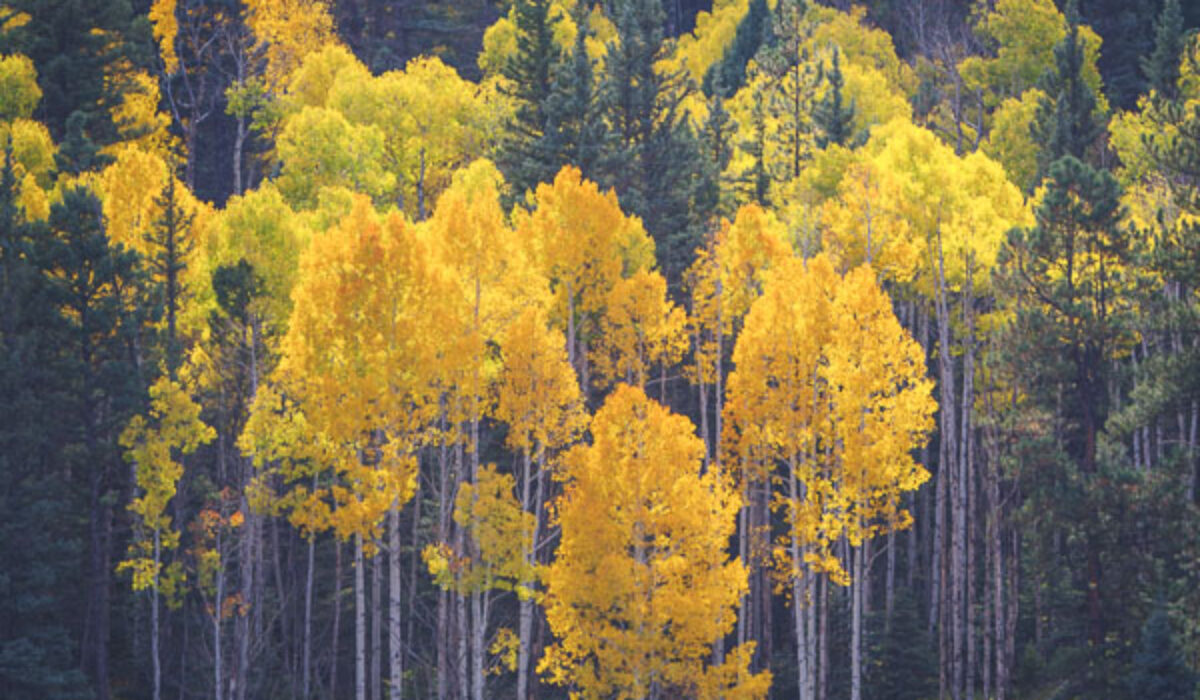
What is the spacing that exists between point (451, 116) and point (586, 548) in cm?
3073

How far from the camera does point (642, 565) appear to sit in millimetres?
33625

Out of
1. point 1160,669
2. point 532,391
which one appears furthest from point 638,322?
point 1160,669

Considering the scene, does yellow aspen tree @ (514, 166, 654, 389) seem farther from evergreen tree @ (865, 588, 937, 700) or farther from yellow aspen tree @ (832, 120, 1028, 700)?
evergreen tree @ (865, 588, 937, 700)

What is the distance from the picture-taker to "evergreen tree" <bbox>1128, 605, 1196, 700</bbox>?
30031 mm

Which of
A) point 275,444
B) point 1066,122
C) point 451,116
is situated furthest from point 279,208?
point 1066,122

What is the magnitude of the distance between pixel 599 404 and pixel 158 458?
578 inches

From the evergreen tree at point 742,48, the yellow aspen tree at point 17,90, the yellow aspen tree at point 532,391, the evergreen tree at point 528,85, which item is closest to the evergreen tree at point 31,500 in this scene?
the yellow aspen tree at point 532,391

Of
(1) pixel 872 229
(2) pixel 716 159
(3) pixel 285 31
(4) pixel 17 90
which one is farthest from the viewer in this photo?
(3) pixel 285 31

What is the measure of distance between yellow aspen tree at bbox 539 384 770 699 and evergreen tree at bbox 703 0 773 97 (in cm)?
4840

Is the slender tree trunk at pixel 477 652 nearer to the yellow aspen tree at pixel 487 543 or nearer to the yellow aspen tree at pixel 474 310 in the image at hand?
the yellow aspen tree at pixel 474 310

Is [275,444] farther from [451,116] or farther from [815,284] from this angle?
[451,116]

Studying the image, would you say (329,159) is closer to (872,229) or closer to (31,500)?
(31,500)

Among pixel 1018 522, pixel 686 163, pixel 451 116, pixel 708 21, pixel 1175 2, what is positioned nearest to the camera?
pixel 1018 522

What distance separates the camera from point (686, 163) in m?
49.7
